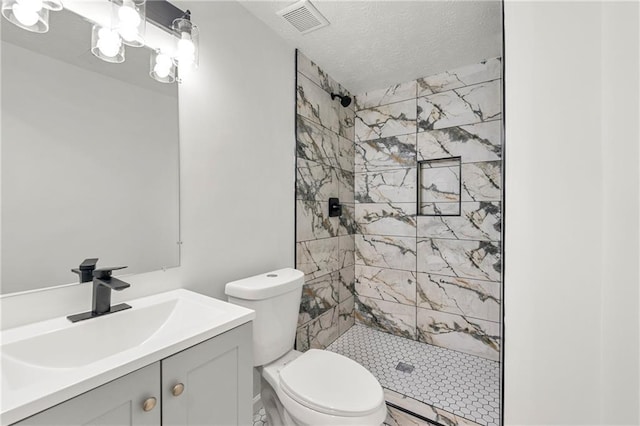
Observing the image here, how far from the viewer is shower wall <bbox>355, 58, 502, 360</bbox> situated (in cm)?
221

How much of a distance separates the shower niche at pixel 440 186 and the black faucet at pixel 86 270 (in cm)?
233

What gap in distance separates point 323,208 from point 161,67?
1.47m

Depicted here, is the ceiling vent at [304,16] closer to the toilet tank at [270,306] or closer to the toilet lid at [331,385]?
the toilet tank at [270,306]

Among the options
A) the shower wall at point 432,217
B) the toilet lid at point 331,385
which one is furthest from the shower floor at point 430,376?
the toilet lid at point 331,385

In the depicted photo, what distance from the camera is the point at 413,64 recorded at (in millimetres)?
2254

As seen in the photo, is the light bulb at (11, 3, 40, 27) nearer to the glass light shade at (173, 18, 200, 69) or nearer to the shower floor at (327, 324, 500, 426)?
the glass light shade at (173, 18, 200, 69)

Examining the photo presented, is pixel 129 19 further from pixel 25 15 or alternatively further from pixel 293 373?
pixel 293 373

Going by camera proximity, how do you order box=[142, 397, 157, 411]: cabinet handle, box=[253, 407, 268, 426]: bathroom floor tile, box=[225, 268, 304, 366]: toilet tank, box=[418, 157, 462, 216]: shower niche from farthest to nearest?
box=[418, 157, 462, 216]: shower niche < box=[253, 407, 268, 426]: bathroom floor tile < box=[225, 268, 304, 366]: toilet tank < box=[142, 397, 157, 411]: cabinet handle

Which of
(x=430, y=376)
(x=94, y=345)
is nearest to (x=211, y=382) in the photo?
(x=94, y=345)

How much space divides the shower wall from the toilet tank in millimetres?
1370

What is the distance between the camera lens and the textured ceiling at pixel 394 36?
1.62m
